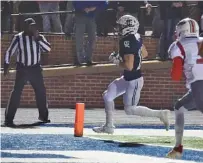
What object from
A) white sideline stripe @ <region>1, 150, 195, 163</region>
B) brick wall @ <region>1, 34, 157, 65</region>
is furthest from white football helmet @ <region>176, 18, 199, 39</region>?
brick wall @ <region>1, 34, 157, 65</region>

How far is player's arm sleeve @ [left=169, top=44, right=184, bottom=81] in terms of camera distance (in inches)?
372

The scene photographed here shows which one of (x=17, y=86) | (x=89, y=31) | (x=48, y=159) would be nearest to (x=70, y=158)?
(x=48, y=159)

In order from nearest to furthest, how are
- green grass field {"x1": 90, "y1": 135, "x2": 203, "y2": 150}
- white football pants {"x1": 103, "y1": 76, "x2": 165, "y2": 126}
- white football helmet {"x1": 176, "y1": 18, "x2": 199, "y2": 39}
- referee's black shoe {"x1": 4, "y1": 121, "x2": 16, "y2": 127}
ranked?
white football helmet {"x1": 176, "y1": 18, "x2": 199, "y2": 39} → green grass field {"x1": 90, "y1": 135, "x2": 203, "y2": 150} → white football pants {"x1": 103, "y1": 76, "x2": 165, "y2": 126} → referee's black shoe {"x1": 4, "y1": 121, "x2": 16, "y2": 127}

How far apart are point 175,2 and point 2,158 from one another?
8.52 meters

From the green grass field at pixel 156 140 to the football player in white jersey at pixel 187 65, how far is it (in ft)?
3.38

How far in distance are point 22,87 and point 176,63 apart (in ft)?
15.9

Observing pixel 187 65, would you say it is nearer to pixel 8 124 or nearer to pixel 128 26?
pixel 128 26

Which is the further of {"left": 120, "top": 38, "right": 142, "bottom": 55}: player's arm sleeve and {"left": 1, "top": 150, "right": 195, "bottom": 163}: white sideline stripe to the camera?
{"left": 120, "top": 38, "right": 142, "bottom": 55}: player's arm sleeve

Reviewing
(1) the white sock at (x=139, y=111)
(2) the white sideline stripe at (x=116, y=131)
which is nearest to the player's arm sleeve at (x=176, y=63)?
(1) the white sock at (x=139, y=111)

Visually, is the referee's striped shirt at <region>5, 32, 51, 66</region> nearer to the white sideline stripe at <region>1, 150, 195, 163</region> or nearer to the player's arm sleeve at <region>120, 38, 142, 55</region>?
the player's arm sleeve at <region>120, 38, 142, 55</region>

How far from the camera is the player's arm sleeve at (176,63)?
9.45 metres

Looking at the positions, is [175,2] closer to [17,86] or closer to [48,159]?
[17,86]

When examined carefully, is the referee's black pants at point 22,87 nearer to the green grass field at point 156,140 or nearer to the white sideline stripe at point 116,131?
the white sideline stripe at point 116,131

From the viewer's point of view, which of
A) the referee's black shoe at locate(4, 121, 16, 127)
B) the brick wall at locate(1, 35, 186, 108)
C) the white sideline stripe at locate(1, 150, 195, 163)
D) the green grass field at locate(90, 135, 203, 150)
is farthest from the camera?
the brick wall at locate(1, 35, 186, 108)
